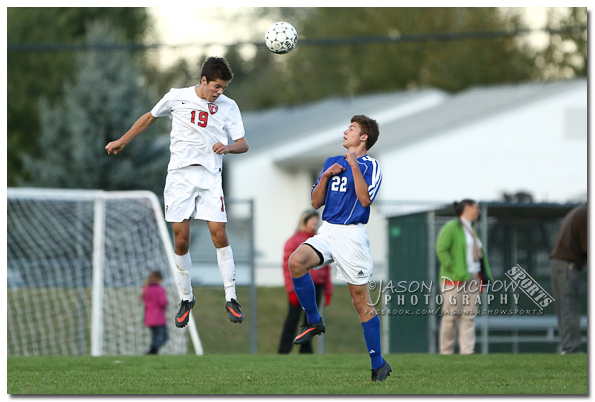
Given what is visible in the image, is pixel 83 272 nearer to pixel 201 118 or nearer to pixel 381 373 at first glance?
pixel 201 118

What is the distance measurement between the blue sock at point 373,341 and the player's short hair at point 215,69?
2568 millimetres

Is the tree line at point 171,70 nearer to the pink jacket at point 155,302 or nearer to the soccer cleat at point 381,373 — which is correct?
the pink jacket at point 155,302

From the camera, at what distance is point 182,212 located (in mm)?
9102

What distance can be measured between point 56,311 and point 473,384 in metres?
11.7

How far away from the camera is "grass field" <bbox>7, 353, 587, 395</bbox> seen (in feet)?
26.5

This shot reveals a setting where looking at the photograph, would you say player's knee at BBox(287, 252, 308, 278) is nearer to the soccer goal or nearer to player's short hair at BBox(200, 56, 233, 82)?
player's short hair at BBox(200, 56, 233, 82)

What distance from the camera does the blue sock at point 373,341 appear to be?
866 centimetres

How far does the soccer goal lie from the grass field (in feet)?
14.1

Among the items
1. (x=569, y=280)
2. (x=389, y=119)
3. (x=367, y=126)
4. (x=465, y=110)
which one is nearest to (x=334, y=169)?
(x=367, y=126)

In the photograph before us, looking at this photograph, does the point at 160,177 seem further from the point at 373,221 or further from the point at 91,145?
the point at 373,221

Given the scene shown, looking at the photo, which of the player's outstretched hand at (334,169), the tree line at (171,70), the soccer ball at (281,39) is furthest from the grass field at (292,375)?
the tree line at (171,70)

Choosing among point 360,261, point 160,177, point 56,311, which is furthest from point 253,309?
point 160,177

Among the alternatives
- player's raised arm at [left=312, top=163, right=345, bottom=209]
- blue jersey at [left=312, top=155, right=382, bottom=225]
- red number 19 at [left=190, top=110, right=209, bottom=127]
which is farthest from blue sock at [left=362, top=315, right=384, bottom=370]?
red number 19 at [left=190, top=110, right=209, bottom=127]

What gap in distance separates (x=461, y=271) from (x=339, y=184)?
4.50 meters
